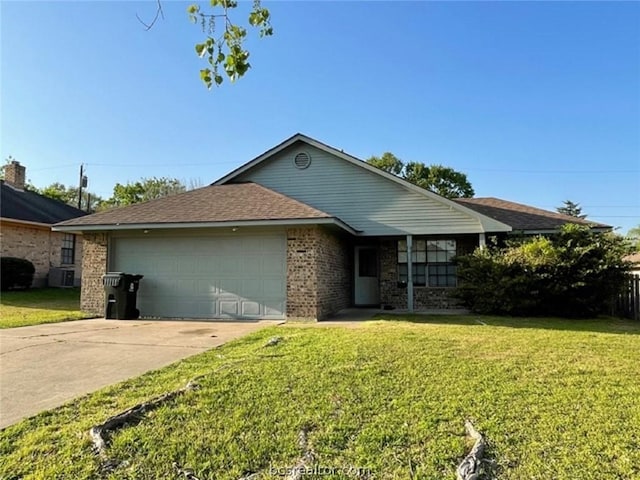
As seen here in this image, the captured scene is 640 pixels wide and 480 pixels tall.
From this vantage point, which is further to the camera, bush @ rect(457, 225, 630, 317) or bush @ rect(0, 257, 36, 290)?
bush @ rect(0, 257, 36, 290)

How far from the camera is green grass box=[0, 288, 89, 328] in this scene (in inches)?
430

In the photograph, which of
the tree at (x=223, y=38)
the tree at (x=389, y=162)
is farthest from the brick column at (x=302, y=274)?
the tree at (x=389, y=162)

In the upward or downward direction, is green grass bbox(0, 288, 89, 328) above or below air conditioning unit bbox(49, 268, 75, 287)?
below

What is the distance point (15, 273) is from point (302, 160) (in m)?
13.1

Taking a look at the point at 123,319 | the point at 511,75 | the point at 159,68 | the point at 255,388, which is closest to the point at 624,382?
the point at 255,388

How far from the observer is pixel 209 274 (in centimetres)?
1171

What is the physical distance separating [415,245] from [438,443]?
38.1 ft

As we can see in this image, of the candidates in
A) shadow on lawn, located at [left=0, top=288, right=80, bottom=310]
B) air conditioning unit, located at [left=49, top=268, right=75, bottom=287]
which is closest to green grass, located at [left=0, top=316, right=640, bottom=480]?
shadow on lawn, located at [left=0, top=288, right=80, bottom=310]

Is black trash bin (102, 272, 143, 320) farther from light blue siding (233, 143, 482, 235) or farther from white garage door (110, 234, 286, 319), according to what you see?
light blue siding (233, 143, 482, 235)

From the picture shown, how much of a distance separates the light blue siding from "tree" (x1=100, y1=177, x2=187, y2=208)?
96.2 feet

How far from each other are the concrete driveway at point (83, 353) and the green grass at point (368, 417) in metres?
0.48

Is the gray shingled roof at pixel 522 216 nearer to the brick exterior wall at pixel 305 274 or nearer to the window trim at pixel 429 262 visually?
the window trim at pixel 429 262

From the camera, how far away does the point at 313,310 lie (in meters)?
10.9

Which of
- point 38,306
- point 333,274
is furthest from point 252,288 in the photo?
point 38,306
